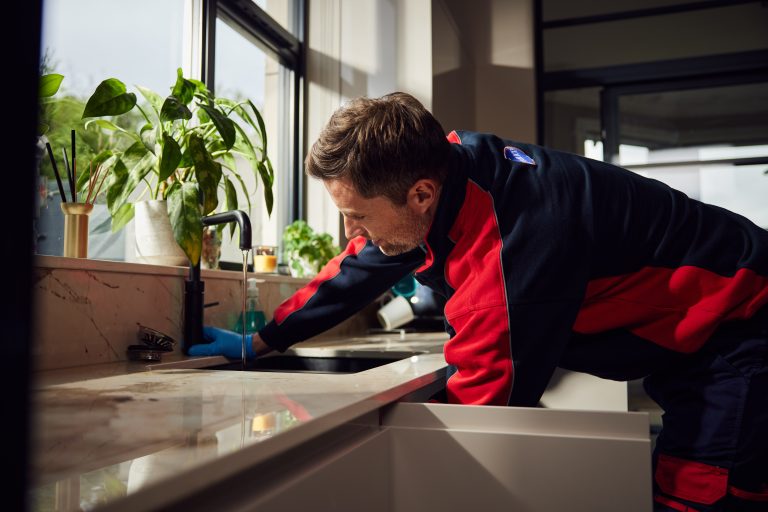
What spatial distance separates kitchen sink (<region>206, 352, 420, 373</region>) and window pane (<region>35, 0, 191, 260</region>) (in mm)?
493

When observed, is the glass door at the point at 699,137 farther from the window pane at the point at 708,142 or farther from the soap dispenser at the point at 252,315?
the soap dispenser at the point at 252,315

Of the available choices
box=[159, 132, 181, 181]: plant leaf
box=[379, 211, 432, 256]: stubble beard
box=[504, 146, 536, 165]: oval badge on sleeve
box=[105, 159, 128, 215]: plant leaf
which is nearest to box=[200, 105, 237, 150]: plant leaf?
box=[159, 132, 181, 181]: plant leaf

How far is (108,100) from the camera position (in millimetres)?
1324

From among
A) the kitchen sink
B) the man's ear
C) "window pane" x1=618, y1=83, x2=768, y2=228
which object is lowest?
the kitchen sink

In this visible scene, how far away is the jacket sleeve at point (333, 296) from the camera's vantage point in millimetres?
1431

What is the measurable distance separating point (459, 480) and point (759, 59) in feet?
11.3

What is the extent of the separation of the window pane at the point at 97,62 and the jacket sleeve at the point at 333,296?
0.48 metres

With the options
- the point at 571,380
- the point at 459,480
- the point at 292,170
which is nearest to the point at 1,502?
the point at 459,480

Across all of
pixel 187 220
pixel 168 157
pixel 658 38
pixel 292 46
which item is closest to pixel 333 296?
pixel 187 220

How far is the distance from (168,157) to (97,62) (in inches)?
18.7

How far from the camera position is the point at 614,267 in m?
1.09

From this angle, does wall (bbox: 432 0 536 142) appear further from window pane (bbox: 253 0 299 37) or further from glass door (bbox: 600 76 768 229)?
window pane (bbox: 253 0 299 37)

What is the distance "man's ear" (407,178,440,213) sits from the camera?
1.15 m

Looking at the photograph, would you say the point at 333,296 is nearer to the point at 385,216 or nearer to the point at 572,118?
the point at 385,216
